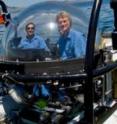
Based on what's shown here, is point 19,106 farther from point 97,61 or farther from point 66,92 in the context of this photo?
point 97,61

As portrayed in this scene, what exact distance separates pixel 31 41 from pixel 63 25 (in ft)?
1.33

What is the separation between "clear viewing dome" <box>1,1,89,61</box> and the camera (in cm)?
588

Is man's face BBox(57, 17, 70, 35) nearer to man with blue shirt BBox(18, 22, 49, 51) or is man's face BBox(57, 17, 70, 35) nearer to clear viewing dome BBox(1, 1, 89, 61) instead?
clear viewing dome BBox(1, 1, 89, 61)

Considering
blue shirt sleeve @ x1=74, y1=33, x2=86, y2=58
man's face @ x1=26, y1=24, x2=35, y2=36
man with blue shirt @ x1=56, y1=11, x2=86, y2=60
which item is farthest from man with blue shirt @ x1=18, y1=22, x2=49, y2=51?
blue shirt sleeve @ x1=74, y1=33, x2=86, y2=58

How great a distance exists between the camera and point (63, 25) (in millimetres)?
5906

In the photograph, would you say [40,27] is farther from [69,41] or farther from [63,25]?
[69,41]

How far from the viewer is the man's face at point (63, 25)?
589 centimetres

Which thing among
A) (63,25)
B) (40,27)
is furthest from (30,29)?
(63,25)

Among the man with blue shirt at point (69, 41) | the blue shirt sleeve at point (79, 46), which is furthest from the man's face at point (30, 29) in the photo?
the blue shirt sleeve at point (79, 46)

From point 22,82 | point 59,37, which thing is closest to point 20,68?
point 22,82

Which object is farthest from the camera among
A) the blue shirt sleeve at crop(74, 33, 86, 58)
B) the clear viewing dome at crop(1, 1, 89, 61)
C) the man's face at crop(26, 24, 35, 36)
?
the man's face at crop(26, 24, 35, 36)

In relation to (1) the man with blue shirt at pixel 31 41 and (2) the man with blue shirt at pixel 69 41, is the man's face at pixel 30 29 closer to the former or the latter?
(1) the man with blue shirt at pixel 31 41

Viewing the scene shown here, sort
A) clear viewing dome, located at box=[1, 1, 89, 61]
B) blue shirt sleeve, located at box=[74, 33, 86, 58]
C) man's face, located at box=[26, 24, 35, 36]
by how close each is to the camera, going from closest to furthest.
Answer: blue shirt sleeve, located at box=[74, 33, 86, 58], clear viewing dome, located at box=[1, 1, 89, 61], man's face, located at box=[26, 24, 35, 36]

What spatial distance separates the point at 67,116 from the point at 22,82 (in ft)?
2.03
